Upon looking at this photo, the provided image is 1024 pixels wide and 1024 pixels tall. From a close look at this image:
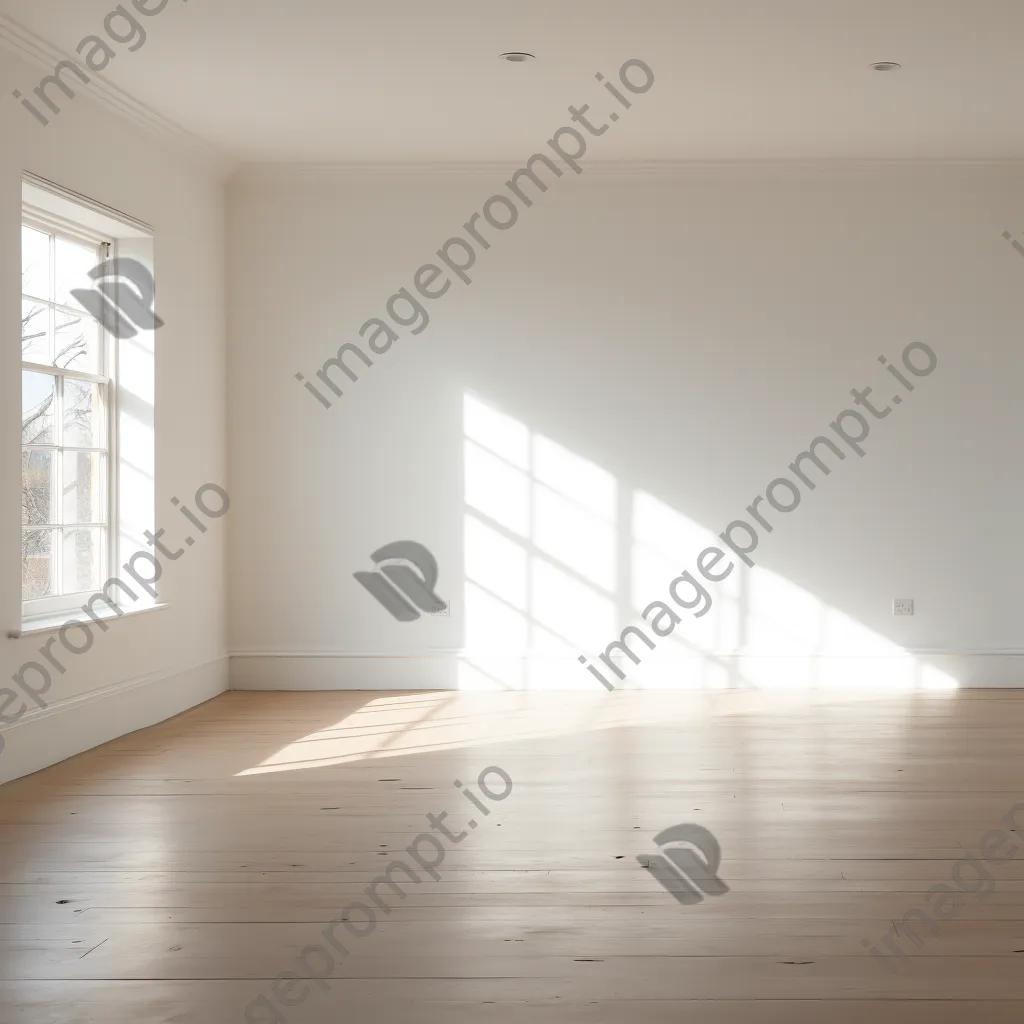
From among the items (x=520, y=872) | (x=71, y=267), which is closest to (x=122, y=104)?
(x=71, y=267)

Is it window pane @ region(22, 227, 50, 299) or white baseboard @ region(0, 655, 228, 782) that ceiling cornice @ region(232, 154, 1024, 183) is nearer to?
window pane @ region(22, 227, 50, 299)

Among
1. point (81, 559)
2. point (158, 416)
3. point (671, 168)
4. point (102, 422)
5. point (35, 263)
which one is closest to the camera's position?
point (35, 263)

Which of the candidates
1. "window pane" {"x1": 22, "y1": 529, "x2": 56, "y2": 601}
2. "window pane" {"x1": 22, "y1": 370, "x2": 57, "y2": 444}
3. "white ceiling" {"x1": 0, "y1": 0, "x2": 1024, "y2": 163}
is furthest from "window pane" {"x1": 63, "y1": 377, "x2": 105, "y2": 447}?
"white ceiling" {"x1": 0, "y1": 0, "x2": 1024, "y2": 163}

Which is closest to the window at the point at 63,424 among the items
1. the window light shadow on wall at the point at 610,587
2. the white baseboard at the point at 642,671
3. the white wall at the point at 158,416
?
the white wall at the point at 158,416

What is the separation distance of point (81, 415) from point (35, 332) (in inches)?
22.0

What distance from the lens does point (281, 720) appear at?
5961 millimetres

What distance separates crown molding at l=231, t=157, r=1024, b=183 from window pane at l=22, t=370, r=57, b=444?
6.97 ft

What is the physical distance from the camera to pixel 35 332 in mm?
5219

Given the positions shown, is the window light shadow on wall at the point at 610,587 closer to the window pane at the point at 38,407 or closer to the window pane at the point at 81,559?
the window pane at the point at 81,559

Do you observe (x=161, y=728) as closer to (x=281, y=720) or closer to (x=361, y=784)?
(x=281, y=720)

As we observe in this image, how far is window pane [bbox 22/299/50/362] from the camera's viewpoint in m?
5.13

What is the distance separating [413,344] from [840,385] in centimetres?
246

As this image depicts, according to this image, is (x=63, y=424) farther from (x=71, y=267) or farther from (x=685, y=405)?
(x=685, y=405)

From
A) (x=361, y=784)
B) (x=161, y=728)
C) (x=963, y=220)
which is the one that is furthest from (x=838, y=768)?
(x=963, y=220)
